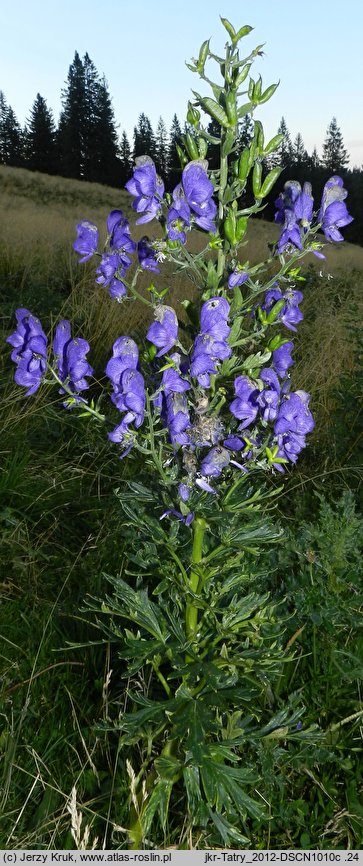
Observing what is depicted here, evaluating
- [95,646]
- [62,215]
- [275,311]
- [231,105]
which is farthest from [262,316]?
[62,215]

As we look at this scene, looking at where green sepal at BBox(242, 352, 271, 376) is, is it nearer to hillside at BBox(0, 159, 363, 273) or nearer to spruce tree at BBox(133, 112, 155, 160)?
hillside at BBox(0, 159, 363, 273)

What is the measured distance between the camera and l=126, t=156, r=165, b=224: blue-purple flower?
1.59m

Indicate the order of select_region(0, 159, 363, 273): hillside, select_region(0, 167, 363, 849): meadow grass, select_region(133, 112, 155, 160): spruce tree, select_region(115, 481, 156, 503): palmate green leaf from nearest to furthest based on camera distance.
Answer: select_region(115, 481, 156, 503): palmate green leaf, select_region(0, 167, 363, 849): meadow grass, select_region(0, 159, 363, 273): hillside, select_region(133, 112, 155, 160): spruce tree

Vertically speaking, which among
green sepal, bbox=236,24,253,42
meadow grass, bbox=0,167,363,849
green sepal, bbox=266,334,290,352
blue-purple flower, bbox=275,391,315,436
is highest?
green sepal, bbox=236,24,253,42

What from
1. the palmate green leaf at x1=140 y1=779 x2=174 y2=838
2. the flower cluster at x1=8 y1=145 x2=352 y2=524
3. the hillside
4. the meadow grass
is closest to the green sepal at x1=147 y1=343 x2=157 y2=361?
the flower cluster at x1=8 y1=145 x2=352 y2=524

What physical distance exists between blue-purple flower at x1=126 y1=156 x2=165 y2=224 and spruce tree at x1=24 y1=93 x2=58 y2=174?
44.3 metres

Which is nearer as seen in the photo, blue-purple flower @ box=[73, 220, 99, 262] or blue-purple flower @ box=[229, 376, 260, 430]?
blue-purple flower @ box=[229, 376, 260, 430]

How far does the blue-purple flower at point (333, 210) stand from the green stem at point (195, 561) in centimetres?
79

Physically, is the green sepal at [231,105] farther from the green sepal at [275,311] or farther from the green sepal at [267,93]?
the green sepal at [275,311]

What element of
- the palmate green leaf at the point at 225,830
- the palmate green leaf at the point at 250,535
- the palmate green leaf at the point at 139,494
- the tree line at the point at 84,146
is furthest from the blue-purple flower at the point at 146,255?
the tree line at the point at 84,146

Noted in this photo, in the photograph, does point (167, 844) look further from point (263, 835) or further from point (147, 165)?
point (147, 165)

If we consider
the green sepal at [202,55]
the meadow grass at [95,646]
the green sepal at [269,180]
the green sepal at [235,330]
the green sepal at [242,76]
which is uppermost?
the green sepal at [202,55]

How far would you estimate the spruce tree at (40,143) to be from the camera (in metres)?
43.1
